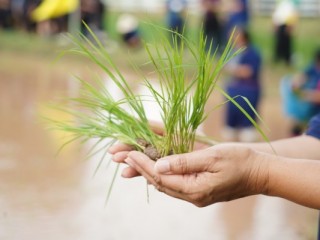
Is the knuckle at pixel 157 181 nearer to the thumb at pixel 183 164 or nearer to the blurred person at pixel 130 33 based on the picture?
the thumb at pixel 183 164

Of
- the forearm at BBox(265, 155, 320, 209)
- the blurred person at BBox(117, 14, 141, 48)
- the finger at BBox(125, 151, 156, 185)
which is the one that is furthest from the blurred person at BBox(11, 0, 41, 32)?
the forearm at BBox(265, 155, 320, 209)

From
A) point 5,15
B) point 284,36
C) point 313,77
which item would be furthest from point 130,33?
point 313,77

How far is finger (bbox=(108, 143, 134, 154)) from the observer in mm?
2789

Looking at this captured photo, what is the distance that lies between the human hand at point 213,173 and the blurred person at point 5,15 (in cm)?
1770

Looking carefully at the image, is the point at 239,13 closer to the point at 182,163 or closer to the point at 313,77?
the point at 313,77

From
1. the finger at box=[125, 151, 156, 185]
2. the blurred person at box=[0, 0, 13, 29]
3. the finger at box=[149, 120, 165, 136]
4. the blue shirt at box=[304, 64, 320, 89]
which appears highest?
the finger at box=[125, 151, 156, 185]

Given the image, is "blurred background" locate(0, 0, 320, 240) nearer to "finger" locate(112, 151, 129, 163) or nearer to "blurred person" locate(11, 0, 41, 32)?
"finger" locate(112, 151, 129, 163)

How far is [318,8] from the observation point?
781 inches

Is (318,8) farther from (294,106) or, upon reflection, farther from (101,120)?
(101,120)

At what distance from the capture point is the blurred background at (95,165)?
578cm

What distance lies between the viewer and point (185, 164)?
2.40 meters

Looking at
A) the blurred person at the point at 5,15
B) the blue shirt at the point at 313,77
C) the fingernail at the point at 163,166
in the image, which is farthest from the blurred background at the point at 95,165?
the blurred person at the point at 5,15

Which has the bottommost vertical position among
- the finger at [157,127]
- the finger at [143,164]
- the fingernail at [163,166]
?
the finger at [157,127]

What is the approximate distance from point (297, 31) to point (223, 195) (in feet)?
52.7
